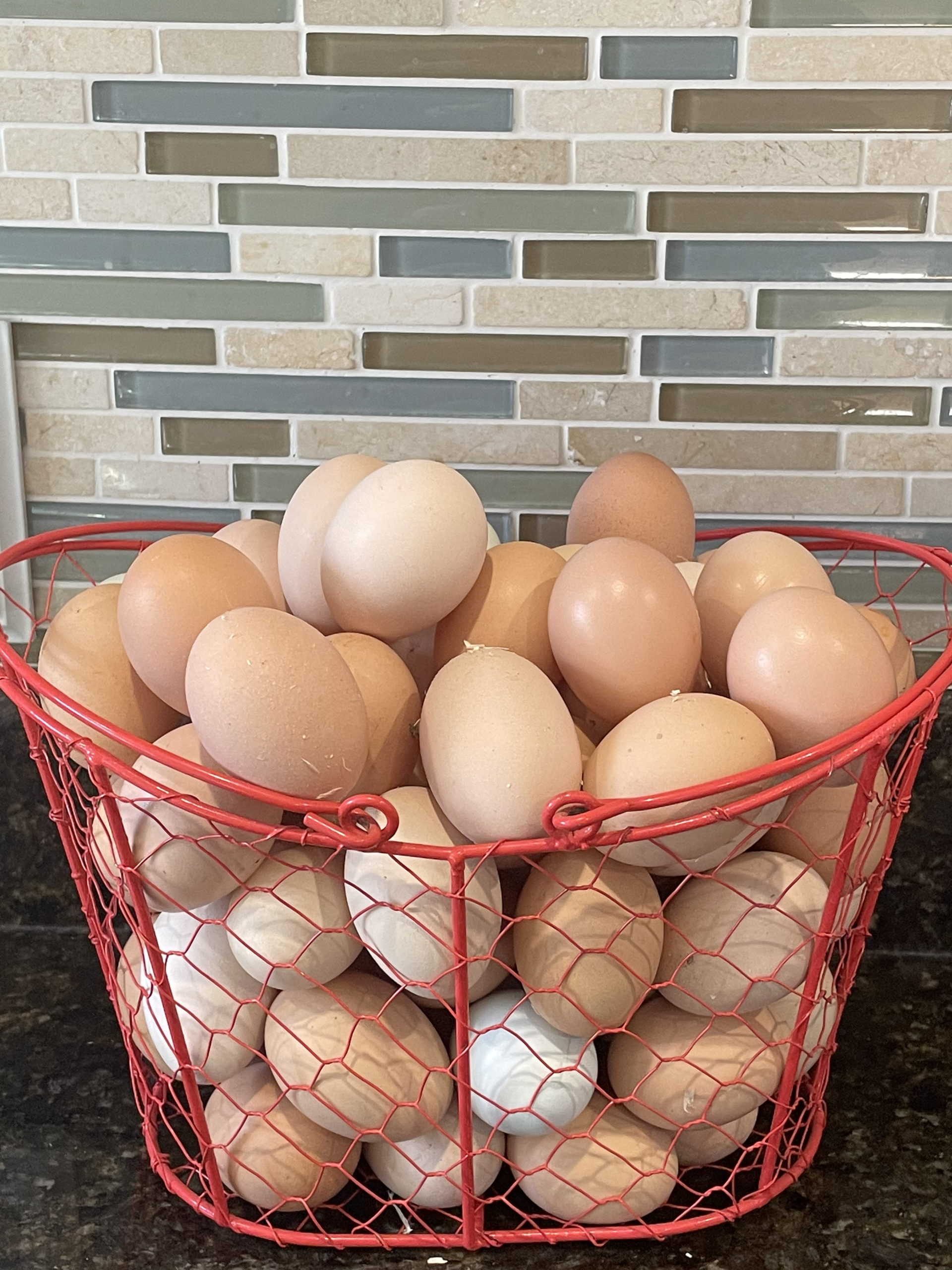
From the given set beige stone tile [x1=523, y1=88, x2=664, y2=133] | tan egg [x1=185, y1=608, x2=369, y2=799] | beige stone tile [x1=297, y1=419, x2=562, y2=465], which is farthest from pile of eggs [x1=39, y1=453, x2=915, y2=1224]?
beige stone tile [x1=523, y1=88, x2=664, y2=133]

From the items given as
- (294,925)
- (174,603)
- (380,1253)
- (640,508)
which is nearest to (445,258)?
(640,508)

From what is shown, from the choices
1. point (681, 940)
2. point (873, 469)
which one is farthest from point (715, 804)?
point (873, 469)

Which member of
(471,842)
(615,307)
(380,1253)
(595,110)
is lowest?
(380,1253)

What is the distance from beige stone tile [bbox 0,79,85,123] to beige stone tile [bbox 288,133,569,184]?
0.48 feet

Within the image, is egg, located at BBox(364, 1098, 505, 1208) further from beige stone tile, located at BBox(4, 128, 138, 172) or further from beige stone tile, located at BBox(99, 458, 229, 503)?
beige stone tile, located at BBox(4, 128, 138, 172)

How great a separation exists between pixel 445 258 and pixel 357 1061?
525 mm

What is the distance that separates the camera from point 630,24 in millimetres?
739

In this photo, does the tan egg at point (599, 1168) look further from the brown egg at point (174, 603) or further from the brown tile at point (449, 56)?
the brown tile at point (449, 56)

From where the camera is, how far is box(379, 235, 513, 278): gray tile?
0.78 m

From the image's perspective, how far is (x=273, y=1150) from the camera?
0.56m

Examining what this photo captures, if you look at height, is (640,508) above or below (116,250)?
below

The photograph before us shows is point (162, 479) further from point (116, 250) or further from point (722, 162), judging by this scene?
point (722, 162)

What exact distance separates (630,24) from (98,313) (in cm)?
41

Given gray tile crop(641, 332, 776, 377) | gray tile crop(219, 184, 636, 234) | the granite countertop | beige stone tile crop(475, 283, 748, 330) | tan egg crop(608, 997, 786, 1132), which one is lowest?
the granite countertop
